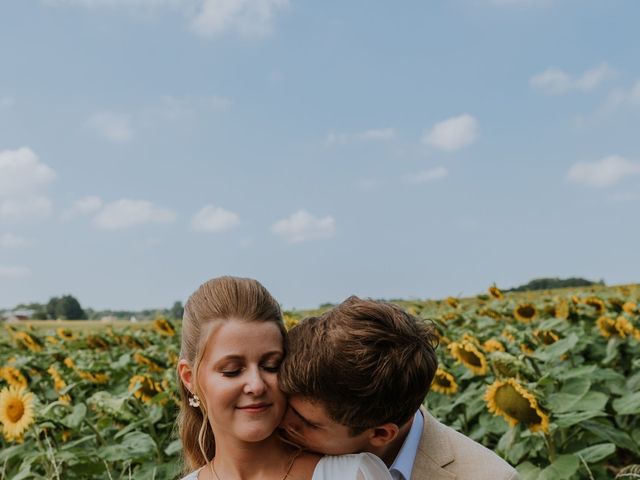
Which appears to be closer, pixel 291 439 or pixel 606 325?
pixel 291 439

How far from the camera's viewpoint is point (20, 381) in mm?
4988

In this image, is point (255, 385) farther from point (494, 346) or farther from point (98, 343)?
point (98, 343)

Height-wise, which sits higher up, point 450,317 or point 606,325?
point 450,317

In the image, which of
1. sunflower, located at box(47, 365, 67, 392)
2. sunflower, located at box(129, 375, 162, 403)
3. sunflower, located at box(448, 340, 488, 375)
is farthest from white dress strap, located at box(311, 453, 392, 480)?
sunflower, located at box(47, 365, 67, 392)

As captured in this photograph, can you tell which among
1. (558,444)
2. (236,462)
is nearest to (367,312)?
(236,462)

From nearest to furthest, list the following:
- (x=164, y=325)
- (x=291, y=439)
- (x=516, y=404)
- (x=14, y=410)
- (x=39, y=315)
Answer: (x=291, y=439) → (x=516, y=404) → (x=14, y=410) → (x=164, y=325) → (x=39, y=315)

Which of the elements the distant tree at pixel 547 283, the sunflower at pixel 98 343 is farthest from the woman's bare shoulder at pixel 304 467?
the distant tree at pixel 547 283

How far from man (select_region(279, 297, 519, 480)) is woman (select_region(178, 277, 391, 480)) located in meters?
0.05

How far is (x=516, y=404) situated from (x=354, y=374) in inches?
59.0

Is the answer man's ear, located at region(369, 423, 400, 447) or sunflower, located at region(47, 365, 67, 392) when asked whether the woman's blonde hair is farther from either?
sunflower, located at region(47, 365, 67, 392)

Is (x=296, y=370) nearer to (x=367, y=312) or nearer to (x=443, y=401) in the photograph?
(x=367, y=312)

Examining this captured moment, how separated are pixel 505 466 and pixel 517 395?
29.2 inches

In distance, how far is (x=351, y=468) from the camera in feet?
6.33

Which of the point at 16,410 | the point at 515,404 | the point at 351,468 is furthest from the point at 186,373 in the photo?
the point at 16,410
